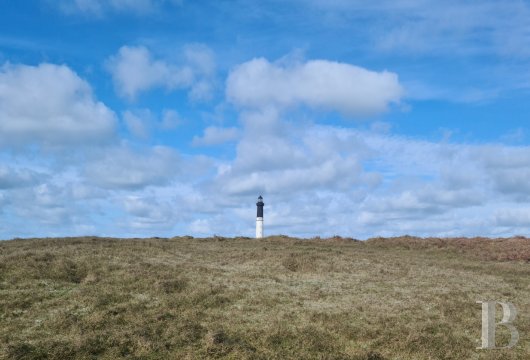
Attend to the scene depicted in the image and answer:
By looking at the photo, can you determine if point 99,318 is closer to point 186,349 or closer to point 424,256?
point 186,349

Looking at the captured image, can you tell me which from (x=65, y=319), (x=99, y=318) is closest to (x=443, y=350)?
(x=99, y=318)

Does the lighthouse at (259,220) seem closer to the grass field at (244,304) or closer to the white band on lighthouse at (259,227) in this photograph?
the white band on lighthouse at (259,227)

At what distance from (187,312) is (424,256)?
22468 mm

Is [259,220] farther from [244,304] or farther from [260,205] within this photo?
[244,304]

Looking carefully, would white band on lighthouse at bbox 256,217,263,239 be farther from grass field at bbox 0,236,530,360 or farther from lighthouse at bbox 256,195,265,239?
grass field at bbox 0,236,530,360

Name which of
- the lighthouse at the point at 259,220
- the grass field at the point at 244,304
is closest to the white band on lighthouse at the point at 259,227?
the lighthouse at the point at 259,220

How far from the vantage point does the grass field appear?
49.8 feet

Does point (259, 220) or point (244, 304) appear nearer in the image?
point (244, 304)

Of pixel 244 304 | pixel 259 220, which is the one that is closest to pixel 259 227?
pixel 259 220

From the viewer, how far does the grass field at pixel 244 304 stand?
15172 millimetres

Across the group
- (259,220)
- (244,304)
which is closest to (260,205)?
(259,220)

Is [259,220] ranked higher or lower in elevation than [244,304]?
higher

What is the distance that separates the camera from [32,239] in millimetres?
36875

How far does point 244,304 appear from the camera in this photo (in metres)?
19.4
